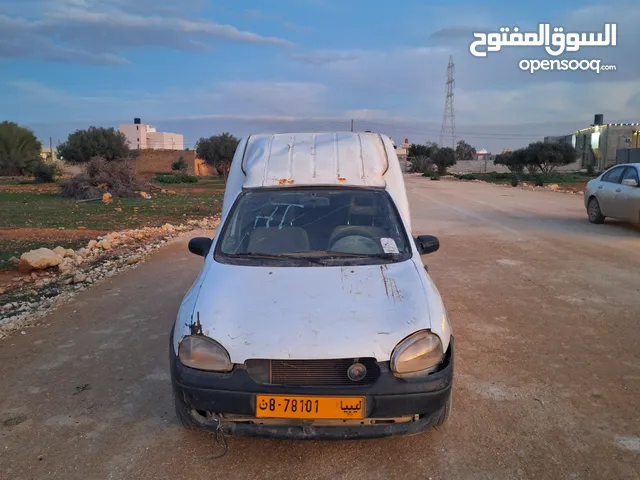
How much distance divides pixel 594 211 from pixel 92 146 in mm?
45755

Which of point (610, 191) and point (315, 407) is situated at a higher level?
point (610, 191)

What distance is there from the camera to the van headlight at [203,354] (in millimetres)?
3066

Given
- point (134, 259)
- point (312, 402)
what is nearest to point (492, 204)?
point (134, 259)

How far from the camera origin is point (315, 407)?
2.94 meters

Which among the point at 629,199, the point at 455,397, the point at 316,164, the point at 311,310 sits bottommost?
the point at 455,397

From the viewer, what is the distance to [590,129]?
7000 cm

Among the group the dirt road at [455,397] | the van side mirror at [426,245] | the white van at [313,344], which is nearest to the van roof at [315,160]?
the van side mirror at [426,245]

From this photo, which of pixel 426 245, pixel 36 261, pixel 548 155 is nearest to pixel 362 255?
pixel 426 245

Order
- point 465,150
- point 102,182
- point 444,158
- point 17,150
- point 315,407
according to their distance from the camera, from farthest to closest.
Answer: point 465,150 < point 444,158 < point 17,150 < point 102,182 < point 315,407

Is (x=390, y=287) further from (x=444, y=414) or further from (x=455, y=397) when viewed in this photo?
(x=455, y=397)

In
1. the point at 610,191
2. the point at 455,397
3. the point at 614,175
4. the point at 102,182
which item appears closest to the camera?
the point at 455,397

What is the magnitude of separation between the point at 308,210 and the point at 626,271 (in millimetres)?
5978

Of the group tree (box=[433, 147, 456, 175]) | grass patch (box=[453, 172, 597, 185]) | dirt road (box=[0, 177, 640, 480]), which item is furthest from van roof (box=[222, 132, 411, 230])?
tree (box=[433, 147, 456, 175])

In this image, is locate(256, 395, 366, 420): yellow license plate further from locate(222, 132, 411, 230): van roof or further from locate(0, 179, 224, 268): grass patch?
locate(0, 179, 224, 268): grass patch
